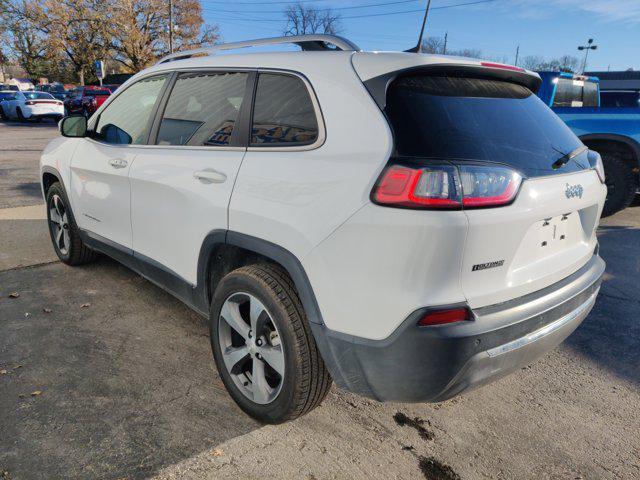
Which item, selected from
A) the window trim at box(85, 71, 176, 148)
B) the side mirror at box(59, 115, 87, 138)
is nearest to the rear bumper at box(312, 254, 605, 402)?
the window trim at box(85, 71, 176, 148)

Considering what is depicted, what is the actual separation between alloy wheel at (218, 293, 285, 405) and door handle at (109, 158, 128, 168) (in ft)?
4.58

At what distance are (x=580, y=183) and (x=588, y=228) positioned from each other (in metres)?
0.30

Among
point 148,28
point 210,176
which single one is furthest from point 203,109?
point 148,28

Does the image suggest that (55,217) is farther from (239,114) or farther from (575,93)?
(575,93)

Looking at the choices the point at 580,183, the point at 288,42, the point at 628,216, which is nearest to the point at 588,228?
the point at 580,183

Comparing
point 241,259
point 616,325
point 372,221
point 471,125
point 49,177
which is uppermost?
point 471,125

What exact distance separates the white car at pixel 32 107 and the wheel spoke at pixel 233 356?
2529cm

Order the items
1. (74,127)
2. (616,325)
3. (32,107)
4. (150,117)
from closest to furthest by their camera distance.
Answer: (150,117) → (616,325) → (74,127) → (32,107)

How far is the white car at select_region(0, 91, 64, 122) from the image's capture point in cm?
2328

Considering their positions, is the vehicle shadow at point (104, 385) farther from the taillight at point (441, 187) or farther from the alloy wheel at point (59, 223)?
the taillight at point (441, 187)

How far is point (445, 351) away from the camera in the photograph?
5.86 feet

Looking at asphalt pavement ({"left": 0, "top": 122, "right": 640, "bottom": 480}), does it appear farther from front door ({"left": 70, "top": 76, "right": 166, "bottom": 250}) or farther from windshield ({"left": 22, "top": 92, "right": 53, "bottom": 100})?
windshield ({"left": 22, "top": 92, "right": 53, "bottom": 100})

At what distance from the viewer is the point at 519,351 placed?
1998 millimetres

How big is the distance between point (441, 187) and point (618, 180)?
603cm
